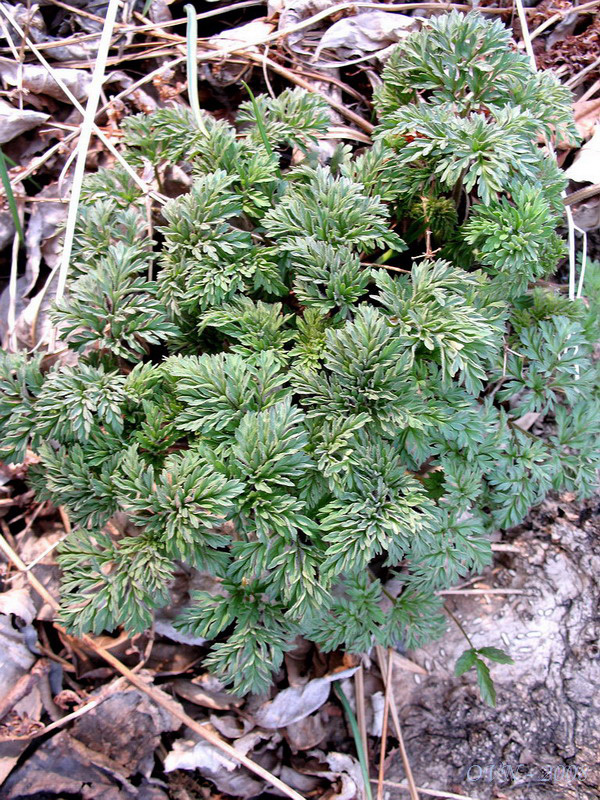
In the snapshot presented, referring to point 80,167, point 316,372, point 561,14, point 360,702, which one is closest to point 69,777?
point 360,702

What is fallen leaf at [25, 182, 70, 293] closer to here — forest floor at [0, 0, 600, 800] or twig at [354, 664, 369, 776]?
forest floor at [0, 0, 600, 800]

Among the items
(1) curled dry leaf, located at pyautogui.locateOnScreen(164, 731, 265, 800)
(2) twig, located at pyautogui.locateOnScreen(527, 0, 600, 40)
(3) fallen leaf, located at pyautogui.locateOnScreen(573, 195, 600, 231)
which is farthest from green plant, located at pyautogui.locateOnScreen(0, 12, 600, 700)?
(2) twig, located at pyautogui.locateOnScreen(527, 0, 600, 40)

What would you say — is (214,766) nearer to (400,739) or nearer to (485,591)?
(400,739)

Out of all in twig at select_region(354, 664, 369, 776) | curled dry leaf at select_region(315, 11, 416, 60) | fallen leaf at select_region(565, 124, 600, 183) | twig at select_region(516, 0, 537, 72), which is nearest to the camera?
twig at select_region(354, 664, 369, 776)

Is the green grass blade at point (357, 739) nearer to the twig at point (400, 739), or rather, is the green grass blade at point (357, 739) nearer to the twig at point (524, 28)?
the twig at point (400, 739)

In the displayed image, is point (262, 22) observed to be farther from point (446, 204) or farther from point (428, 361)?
point (428, 361)

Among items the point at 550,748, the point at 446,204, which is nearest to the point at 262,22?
the point at 446,204
